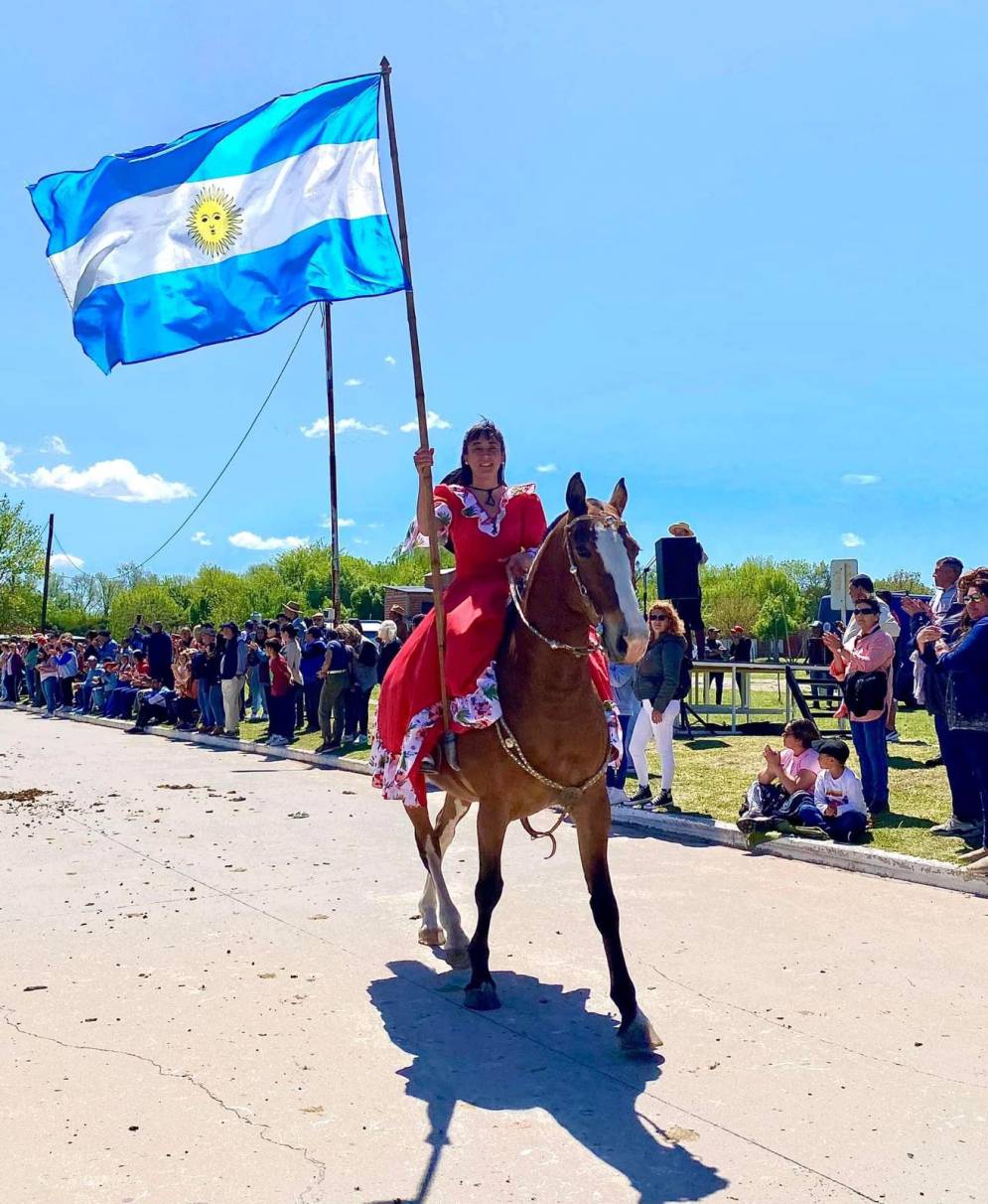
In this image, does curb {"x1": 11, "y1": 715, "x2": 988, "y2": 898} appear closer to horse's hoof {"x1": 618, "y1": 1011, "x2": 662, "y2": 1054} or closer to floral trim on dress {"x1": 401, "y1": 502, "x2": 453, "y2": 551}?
horse's hoof {"x1": 618, "y1": 1011, "x2": 662, "y2": 1054}

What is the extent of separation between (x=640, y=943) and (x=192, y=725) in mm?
17738

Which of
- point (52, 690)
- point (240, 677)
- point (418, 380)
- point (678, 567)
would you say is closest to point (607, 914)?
point (418, 380)

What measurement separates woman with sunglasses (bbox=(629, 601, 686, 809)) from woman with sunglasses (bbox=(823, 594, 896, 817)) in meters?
1.66

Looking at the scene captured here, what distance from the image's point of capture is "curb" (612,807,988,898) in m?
7.48

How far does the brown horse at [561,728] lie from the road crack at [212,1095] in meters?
1.43

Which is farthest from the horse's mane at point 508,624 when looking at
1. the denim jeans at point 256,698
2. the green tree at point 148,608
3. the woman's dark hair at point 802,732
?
the green tree at point 148,608

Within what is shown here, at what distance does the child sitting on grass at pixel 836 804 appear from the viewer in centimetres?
862

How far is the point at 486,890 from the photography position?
5.24 m

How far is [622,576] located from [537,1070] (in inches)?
84.1

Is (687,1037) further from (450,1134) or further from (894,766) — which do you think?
(894,766)

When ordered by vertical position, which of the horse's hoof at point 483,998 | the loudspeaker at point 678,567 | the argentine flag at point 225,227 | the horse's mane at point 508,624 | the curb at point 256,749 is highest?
the argentine flag at point 225,227

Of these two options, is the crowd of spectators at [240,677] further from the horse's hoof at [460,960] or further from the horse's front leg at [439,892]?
the horse's hoof at [460,960]

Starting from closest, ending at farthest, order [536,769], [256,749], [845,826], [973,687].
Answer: [536,769] < [973,687] < [845,826] < [256,749]

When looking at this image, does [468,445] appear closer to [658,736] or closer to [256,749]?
[658,736]
